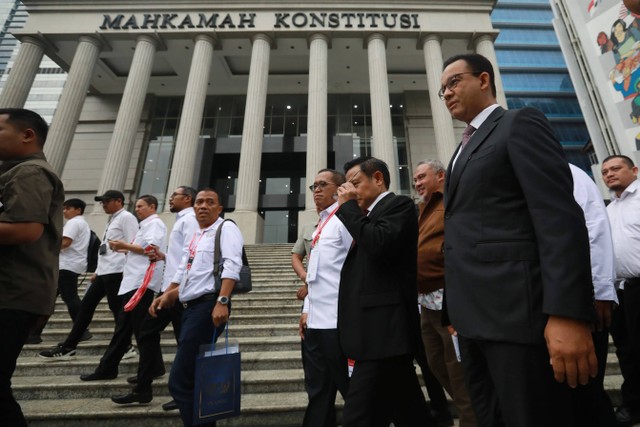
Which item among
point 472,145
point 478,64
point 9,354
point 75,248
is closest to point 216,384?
point 9,354

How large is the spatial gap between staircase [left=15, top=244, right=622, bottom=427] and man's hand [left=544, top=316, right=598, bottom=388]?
2.62 meters

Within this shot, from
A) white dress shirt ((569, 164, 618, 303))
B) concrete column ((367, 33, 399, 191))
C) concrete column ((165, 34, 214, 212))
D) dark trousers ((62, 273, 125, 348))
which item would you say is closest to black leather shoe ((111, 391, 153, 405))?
dark trousers ((62, 273, 125, 348))

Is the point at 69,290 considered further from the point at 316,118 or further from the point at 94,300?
the point at 316,118

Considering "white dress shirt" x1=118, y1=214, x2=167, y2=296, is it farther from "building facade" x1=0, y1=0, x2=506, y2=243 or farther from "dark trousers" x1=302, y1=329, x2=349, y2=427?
"building facade" x1=0, y1=0, x2=506, y2=243

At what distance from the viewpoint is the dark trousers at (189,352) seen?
2561mm

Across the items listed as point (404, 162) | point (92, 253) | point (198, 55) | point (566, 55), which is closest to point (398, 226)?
point (92, 253)

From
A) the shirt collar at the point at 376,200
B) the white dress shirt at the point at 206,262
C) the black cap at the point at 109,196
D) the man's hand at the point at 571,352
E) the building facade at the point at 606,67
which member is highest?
the building facade at the point at 606,67

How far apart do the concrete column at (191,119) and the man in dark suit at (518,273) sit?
15535 mm

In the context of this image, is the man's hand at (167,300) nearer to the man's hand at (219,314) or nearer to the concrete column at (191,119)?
the man's hand at (219,314)

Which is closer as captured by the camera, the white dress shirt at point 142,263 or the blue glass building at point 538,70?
the white dress shirt at point 142,263

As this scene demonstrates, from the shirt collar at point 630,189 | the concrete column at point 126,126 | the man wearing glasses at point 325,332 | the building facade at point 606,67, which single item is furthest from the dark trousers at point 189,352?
the building facade at point 606,67

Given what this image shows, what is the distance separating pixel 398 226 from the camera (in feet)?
5.93

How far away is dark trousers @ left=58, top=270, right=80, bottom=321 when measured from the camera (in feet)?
15.5

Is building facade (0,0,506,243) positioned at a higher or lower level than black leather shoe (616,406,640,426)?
higher
